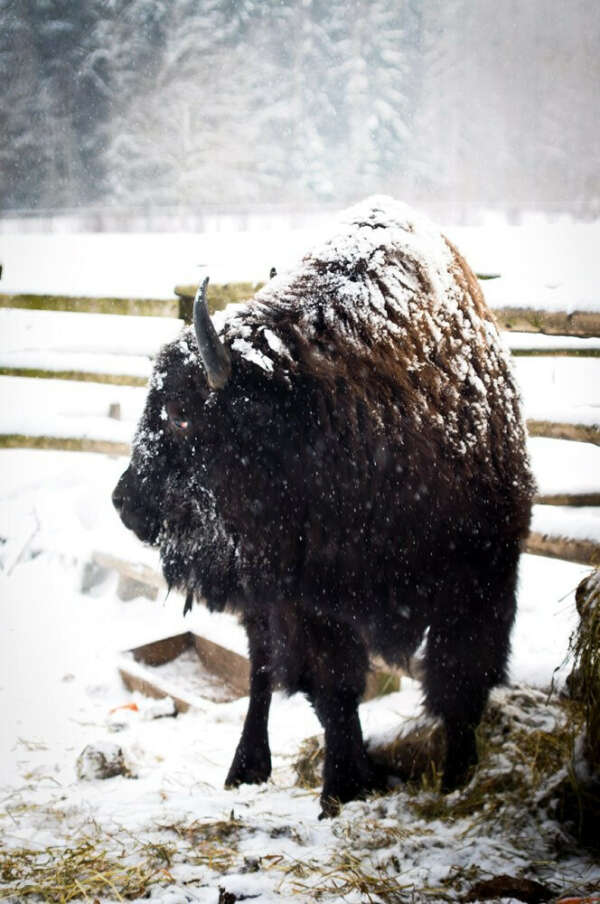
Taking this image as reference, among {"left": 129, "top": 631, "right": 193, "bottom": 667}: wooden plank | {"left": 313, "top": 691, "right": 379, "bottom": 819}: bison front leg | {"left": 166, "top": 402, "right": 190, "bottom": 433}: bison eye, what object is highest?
{"left": 166, "top": 402, "right": 190, "bottom": 433}: bison eye

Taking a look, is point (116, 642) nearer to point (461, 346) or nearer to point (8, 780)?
point (8, 780)

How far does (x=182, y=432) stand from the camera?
7.36ft

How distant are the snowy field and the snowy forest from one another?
2.22ft

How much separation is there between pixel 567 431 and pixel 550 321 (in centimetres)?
45

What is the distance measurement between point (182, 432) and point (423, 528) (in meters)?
0.76

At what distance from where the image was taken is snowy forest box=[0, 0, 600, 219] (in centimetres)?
330

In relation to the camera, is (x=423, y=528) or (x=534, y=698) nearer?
(x=423, y=528)

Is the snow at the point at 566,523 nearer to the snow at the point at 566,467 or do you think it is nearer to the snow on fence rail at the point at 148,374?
the snow on fence rail at the point at 148,374

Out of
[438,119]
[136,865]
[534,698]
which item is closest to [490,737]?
[534,698]

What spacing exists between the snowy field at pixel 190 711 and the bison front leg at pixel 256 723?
98 mm

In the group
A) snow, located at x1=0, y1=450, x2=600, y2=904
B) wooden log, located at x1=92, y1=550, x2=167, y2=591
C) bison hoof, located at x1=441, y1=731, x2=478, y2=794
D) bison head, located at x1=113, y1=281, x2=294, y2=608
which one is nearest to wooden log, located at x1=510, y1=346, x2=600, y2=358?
snow, located at x1=0, y1=450, x2=600, y2=904

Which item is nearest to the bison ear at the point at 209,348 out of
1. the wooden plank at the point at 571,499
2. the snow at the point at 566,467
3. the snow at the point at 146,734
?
the snow at the point at 146,734

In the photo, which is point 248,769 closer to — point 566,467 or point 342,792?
point 342,792

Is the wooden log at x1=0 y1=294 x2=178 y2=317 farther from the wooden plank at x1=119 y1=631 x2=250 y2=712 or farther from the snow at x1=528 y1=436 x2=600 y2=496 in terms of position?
the snow at x1=528 y1=436 x2=600 y2=496
